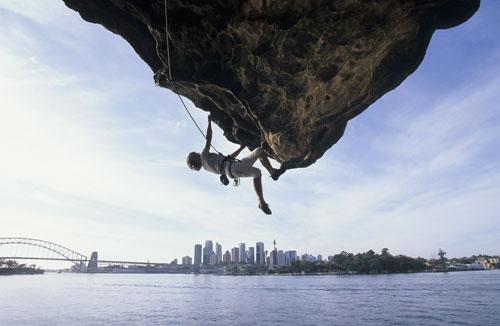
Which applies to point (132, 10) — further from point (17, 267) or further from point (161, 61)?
point (17, 267)

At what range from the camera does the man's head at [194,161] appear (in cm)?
697

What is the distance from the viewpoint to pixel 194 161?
6.97 metres

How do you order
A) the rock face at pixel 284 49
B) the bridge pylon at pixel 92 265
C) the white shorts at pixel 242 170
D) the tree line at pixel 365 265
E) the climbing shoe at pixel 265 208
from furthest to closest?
the bridge pylon at pixel 92 265 < the tree line at pixel 365 265 < the climbing shoe at pixel 265 208 < the white shorts at pixel 242 170 < the rock face at pixel 284 49

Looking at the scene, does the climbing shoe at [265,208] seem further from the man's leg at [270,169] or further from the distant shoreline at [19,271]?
the distant shoreline at [19,271]

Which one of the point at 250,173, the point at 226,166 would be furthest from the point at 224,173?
the point at 250,173

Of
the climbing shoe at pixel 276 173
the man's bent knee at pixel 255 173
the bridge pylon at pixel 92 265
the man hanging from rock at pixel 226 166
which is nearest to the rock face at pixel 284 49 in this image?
the climbing shoe at pixel 276 173

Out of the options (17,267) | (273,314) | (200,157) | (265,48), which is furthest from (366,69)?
(17,267)

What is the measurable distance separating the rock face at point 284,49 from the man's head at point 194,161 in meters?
1.76

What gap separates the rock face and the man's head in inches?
69.2

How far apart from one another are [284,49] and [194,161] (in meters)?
2.84

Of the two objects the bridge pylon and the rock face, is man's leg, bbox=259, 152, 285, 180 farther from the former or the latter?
the bridge pylon

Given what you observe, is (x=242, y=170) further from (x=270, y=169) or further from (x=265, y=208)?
(x=270, y=169)

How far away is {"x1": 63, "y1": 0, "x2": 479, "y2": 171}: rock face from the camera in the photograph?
637 centimetres

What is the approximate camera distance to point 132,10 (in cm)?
680
